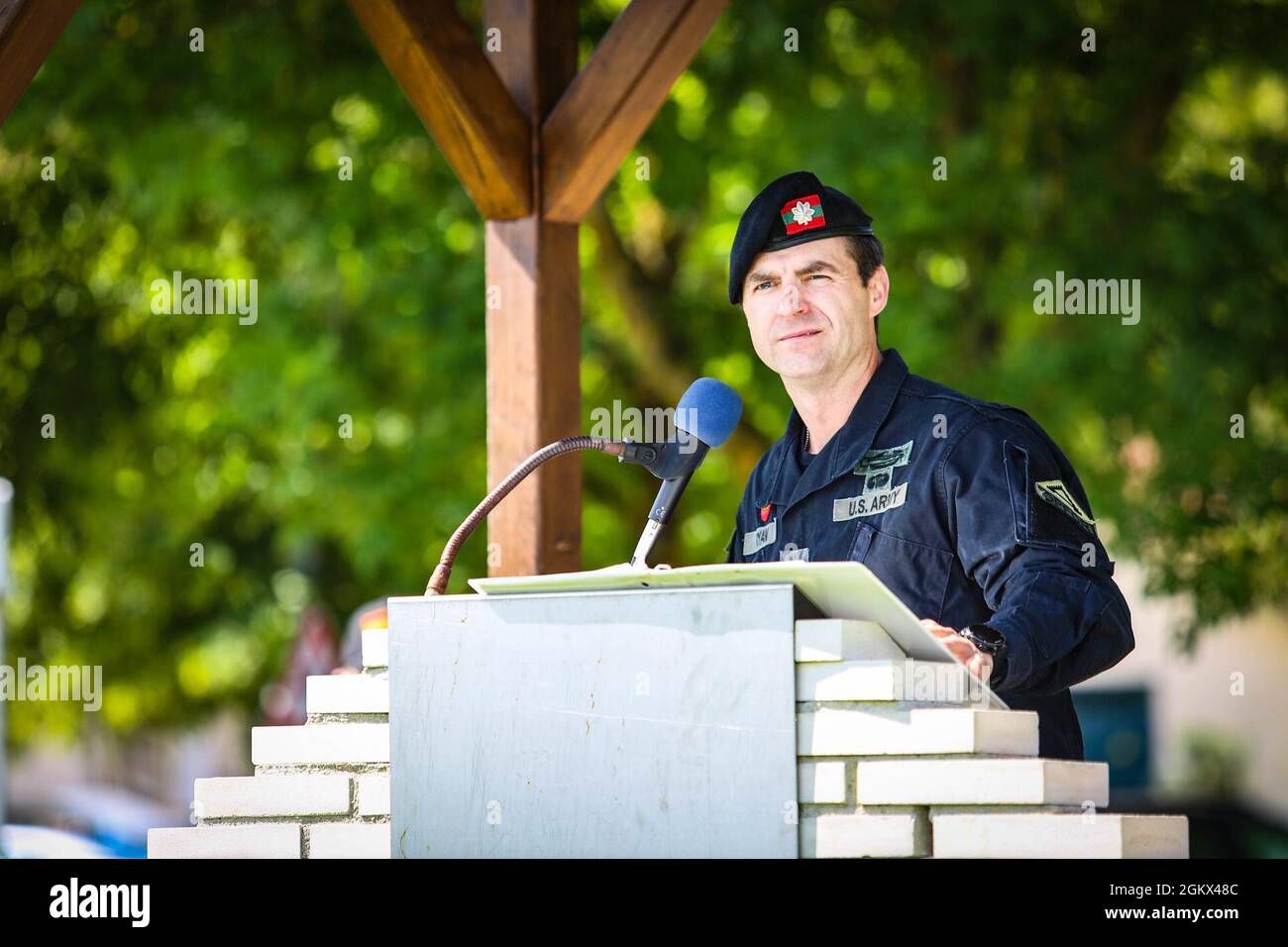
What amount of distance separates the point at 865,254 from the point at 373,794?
158 centimetres

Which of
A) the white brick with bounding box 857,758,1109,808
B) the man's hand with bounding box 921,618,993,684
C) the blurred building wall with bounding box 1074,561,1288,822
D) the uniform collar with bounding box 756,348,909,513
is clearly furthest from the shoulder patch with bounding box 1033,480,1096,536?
the blurred building wall with bounding box 1074,561,1288,822

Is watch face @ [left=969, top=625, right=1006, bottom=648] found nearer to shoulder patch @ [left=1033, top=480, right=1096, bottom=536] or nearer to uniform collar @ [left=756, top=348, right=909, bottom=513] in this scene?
shoulder patch @ [left=1033, top=480, right=1096, bottom=536]

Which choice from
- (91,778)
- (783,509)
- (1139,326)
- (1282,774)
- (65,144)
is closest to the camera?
(783,509)

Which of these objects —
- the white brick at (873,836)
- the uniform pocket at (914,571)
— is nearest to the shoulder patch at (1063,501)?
the uniform pocket at (914,571)

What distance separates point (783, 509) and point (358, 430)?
6448 mm

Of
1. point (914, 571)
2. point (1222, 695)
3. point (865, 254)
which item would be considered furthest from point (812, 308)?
point (1222, 695)

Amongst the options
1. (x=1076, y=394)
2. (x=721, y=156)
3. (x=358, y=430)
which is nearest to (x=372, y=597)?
(x=358, y=430)

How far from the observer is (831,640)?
98.8 inches

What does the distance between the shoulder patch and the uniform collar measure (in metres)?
0.42

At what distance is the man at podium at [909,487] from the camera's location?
10.1 ft

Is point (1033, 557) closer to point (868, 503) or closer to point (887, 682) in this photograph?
point (868, 503)

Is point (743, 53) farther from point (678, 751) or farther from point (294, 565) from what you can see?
point (678, 751)

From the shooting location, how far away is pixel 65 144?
34.2ft

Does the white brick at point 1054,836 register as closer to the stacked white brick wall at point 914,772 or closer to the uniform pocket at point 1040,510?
the stacked white brick wall at point 914,772
